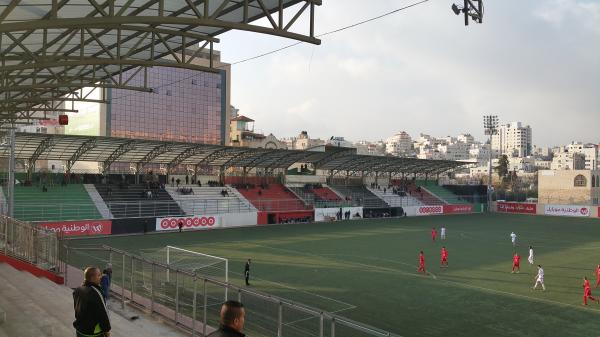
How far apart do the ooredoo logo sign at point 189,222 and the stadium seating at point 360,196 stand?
22799mm

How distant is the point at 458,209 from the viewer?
2913 inches

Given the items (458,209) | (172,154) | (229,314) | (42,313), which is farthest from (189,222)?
(458,209)

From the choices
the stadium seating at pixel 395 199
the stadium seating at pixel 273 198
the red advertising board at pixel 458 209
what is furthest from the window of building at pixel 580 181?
the stadium seating at pixel 273 198

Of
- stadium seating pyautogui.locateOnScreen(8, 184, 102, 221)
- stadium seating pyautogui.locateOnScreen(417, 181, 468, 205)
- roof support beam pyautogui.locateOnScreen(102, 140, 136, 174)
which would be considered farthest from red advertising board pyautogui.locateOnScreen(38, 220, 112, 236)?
stadium seating pyautogui.locateOnScreen(417, 181, 468, 205)

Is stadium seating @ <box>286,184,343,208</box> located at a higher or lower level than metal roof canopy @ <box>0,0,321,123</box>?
lower

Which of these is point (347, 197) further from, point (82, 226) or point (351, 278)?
point (351, 278)

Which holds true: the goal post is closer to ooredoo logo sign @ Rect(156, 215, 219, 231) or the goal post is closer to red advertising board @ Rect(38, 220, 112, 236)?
red advertising board @ Rect(38, 220, 112, 236)

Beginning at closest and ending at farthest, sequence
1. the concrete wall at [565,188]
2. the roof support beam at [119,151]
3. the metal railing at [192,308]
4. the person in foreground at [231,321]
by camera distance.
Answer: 1. the person in foreground at [231,321]
2. the metal railing at [192,308]
3. the roof support beam at [119,151]
4. the concrete wall at [565,188]

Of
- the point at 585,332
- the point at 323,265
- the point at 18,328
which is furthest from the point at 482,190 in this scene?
the point at 18,328

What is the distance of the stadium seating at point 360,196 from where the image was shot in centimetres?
6544

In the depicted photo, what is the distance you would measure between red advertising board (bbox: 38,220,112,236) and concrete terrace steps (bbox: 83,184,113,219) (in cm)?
157

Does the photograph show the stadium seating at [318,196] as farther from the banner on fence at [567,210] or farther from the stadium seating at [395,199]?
the banner on fence at [567,210]

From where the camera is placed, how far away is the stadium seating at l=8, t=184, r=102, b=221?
3831cm

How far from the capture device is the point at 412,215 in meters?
67.7
